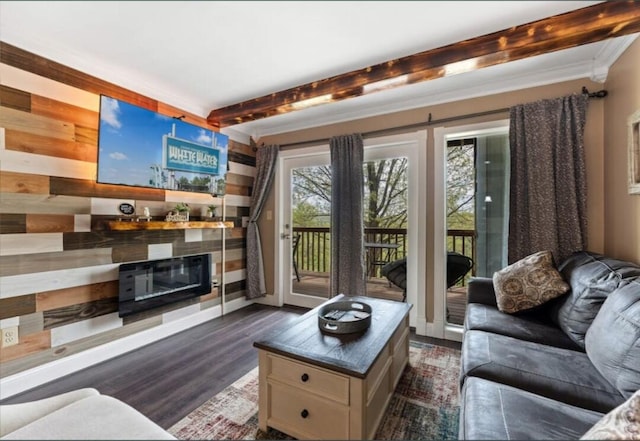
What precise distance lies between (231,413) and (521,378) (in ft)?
4.98

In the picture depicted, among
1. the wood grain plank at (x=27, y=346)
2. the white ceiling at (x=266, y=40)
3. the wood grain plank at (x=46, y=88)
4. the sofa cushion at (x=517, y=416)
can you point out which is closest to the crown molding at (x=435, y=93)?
the white ceiling at (x=266, y=40)

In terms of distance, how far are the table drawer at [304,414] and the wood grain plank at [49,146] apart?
2192 millimetres

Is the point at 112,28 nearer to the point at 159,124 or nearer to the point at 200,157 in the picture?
the point at 159,124

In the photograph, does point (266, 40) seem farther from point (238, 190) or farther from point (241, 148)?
point (238, 190)

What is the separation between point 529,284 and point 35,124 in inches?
141

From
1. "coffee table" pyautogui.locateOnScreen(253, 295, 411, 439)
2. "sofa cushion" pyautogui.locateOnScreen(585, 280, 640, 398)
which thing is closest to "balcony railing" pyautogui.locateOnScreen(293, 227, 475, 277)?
"sofa cushion" pyautogui.locateOnScreen(585, 280, 640, 398)

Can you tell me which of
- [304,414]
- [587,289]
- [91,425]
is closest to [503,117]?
[587,289]

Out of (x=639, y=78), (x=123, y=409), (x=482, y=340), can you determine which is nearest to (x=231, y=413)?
(x=123, y=409)

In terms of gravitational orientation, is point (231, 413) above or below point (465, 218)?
below

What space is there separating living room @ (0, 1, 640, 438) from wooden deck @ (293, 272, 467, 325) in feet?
0.78

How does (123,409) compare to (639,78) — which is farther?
(639,78)

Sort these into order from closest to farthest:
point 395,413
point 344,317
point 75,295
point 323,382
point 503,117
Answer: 1. point 323,382
2. point 395,413
3. point 344,317
4. point 75,295
5. point 503,117

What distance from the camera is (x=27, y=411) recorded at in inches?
38.8

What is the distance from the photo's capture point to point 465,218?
9.23 ft
